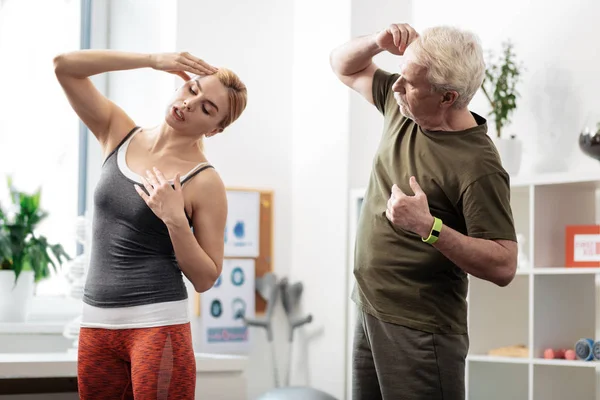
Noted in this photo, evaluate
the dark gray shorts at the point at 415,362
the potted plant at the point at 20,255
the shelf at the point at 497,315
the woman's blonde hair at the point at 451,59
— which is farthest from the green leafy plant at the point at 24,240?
the woman's blonde hair at the point at 451,59

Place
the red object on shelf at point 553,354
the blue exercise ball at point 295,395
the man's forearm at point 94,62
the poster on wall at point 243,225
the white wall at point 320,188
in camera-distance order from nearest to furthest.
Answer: the man's forearm at point 94,62, the red object on shelf at point 553,354, the blue exercise ball at point 295,395, the white wall at point 320,188, the poster on wall at point 243,225

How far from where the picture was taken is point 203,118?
1.89 metres

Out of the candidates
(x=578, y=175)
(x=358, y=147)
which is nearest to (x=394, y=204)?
(x=578, y=175)

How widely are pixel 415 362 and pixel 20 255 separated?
2.33m

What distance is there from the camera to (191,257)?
177 cm

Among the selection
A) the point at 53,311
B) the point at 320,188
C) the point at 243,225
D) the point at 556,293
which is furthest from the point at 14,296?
the point at 556,293

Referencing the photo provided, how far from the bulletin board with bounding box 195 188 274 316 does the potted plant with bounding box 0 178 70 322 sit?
86cm

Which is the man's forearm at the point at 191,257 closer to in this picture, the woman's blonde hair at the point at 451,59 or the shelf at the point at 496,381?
the woman's blonde hair at the point at 451,59

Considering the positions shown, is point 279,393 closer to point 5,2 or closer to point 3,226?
point 3,226

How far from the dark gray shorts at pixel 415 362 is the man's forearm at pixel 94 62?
2.57ft

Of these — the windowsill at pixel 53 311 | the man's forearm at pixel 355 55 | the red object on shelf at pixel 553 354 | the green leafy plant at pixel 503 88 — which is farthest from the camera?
the windowsill at pixel 53 311

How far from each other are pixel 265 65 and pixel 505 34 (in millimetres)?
1273

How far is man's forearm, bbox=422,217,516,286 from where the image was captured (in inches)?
66.6

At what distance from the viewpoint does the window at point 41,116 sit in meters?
4.02
